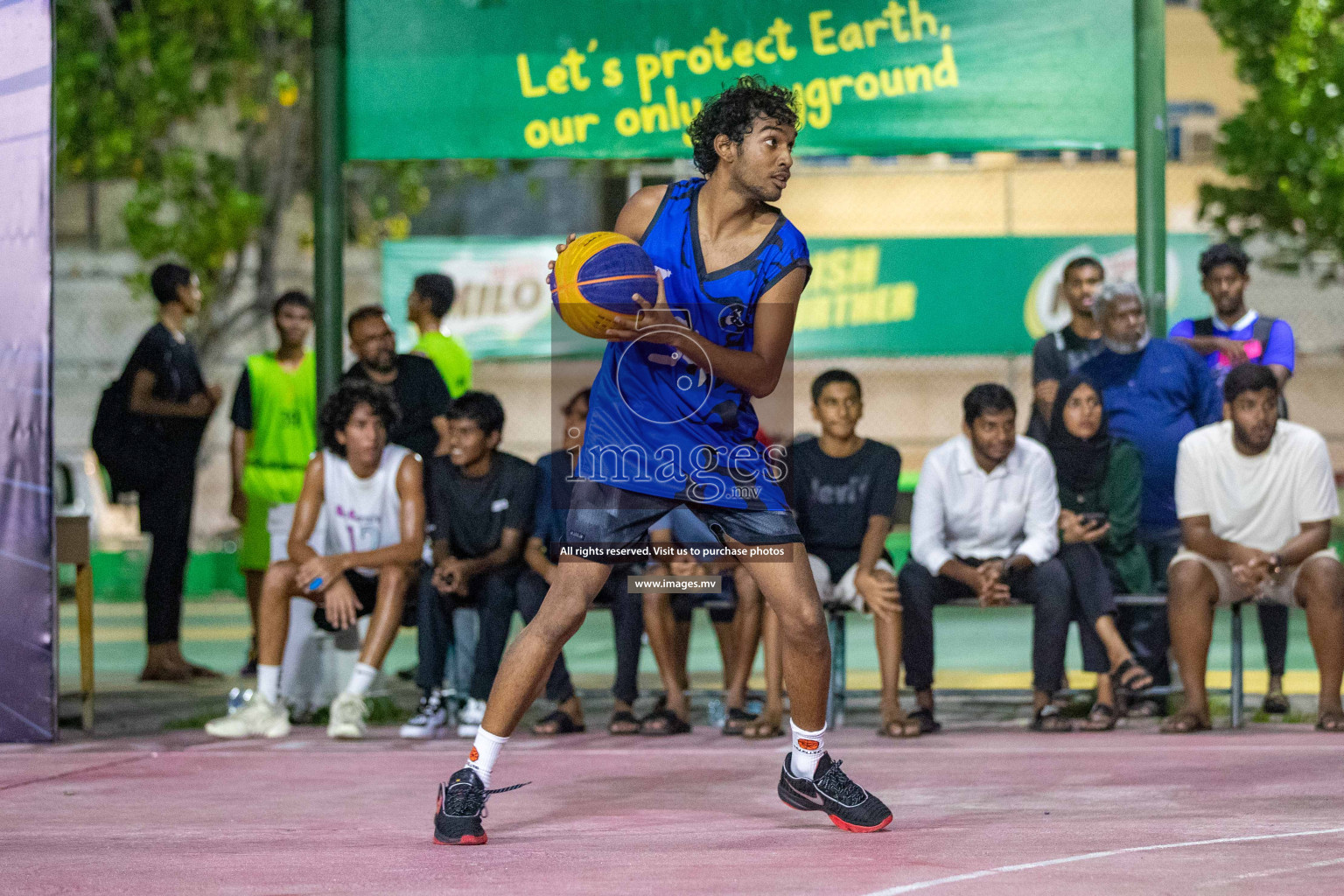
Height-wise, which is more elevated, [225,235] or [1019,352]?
[225,235]

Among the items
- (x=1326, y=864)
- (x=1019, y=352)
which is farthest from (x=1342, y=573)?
(x=1019, y=352)

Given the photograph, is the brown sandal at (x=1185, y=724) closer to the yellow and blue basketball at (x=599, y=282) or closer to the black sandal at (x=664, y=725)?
the black sandal at (x=664, y=725)

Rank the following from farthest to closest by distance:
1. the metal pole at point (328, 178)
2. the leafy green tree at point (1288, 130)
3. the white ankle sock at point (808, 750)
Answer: the leafy green tree at point (1288, 130) → the metal pole at point (328, 178) → the white ankle sock at point (808, 750)

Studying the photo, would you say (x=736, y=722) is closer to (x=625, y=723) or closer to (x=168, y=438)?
(x=625, y=723)

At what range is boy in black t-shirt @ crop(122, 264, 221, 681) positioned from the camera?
9047 mm

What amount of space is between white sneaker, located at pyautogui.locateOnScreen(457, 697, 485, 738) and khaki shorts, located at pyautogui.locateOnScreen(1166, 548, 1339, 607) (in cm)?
296

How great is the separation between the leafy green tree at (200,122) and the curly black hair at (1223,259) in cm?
984

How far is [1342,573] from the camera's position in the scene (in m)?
6.76

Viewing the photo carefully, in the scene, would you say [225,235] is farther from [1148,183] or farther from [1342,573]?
[1342,573]

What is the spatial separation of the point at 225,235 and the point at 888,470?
10.2 m

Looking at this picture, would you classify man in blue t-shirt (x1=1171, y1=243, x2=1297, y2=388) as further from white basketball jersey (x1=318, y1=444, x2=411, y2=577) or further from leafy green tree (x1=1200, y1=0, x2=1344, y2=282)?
leafy green tree (x1=1200, y1=0, x2=1344, y2=282)

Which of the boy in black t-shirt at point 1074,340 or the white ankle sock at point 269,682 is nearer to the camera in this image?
the white ankle sock at point 269,682

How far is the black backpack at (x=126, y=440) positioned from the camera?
9.08m

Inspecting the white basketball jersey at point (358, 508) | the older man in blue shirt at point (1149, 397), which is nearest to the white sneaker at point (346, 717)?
the white basketball jersey at point (358, 508)
